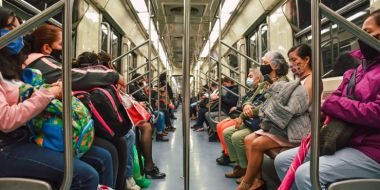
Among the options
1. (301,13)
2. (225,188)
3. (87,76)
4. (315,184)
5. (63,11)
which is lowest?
(225,188)

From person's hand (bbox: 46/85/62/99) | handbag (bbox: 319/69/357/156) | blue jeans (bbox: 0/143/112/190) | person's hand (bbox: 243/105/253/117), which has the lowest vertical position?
blue jeans (bbox: 0/143/112/190)

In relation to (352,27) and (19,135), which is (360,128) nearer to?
(352,27)

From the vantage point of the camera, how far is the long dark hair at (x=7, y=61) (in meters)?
1.34

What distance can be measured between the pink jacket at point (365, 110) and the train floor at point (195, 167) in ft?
4.89

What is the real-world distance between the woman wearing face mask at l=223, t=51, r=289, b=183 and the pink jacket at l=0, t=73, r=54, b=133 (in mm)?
1937

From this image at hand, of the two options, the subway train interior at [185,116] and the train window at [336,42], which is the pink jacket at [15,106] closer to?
the subway train interior at [185,116]

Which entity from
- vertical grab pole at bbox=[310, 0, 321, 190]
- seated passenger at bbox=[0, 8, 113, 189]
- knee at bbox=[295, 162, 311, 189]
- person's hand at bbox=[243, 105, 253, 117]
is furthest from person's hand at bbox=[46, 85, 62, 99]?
person's hand at bbox=[243, 105, 253, 117]

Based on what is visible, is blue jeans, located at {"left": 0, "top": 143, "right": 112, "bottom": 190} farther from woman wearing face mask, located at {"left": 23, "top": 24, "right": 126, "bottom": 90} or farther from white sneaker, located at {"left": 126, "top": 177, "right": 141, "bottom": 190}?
white sneaker, located at {"left": 126, "top": 177, "right": 141, "bottom": 190}

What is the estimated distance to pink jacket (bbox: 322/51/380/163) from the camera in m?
1.36

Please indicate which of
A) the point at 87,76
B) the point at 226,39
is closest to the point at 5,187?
the point at 87,76

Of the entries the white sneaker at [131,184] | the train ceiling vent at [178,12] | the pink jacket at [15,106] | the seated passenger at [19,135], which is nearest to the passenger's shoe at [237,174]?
the white sneaker at [131,184]

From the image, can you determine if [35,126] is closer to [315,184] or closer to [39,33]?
[39,33]

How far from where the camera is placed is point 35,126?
1355mm

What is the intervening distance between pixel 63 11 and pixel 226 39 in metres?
8.00
